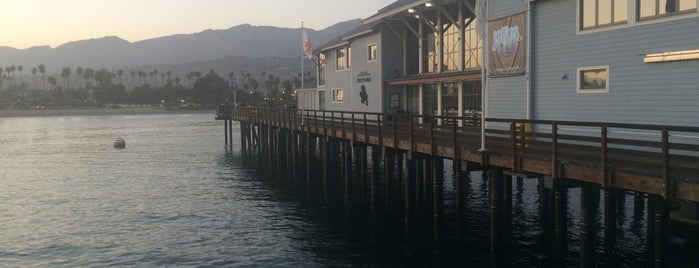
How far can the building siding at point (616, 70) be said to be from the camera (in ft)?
50.5

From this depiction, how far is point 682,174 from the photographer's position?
10.3 meters

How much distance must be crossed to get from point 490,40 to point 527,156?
10.2 metres

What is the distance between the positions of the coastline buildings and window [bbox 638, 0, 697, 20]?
0.09ft

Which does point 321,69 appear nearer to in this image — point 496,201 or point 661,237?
point 496,201

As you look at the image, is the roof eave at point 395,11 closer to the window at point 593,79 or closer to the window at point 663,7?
the window at point 593,79

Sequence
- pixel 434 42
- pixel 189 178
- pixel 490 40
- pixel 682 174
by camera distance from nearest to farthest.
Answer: pixel 682 174, pixel 490 40, pixel 434 42, pixel 189 178

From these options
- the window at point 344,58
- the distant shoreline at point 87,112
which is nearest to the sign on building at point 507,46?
the window at point 344,58

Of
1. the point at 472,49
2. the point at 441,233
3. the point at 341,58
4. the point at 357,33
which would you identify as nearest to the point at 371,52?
the point at 357,33

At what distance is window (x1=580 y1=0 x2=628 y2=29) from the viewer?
1719 centimetres

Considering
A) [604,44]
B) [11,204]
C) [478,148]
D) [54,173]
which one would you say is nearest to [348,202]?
[478,148]

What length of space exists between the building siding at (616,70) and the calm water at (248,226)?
13.5ft

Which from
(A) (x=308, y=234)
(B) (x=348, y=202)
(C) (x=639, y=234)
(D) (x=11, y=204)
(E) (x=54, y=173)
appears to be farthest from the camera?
(E) (x=54, y=173)

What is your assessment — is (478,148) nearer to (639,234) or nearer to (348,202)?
(639,234)

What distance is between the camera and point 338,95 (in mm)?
43875
